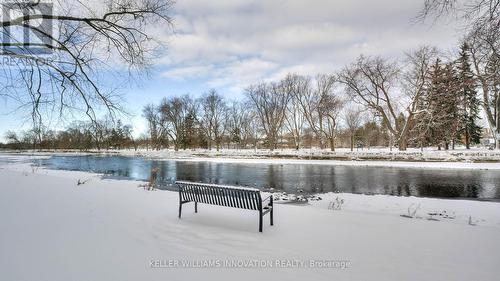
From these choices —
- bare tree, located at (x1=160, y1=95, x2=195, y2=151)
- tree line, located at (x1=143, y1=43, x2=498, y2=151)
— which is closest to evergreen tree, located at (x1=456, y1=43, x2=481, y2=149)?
tree line, located at (x1=143, y1=43, x2=498, y2=151)

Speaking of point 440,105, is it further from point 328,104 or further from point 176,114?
point 176,114

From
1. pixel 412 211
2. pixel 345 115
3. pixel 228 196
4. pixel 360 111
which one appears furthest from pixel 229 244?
pixel 345 115

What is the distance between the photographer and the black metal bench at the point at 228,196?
6.15 metres

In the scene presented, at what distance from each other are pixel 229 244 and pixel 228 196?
1.64 metres

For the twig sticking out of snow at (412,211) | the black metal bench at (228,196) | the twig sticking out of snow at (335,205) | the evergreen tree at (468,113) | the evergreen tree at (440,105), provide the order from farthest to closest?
the evergreen tree at (468,113) → the evergreen tree at (440,105) → the twig sticking out of snow at (335,205) → the twig sticking out of snow at (412,211) → the black metal bench at (228,196)

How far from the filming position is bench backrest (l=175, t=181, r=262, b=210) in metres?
6.19

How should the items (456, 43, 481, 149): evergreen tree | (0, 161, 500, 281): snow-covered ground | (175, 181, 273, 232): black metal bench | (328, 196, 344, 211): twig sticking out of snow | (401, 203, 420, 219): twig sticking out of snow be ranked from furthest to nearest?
(456, 43, 481, 149): evergreen tree
(328, 196, 344, 211): twig sticking out of snow
(401, 203, 420, 219): twig sticking out of snow
(175, 181, 273, 232): black metal bench
(0, 161, 500, 281): snow-covered ground

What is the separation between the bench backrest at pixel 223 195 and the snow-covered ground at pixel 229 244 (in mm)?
469

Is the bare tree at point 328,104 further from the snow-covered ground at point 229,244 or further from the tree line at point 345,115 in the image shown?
the snow-covered ground at point 229,244

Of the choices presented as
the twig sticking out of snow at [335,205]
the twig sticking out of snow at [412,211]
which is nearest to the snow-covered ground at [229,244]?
the twig sticking out of snow at [412,211]

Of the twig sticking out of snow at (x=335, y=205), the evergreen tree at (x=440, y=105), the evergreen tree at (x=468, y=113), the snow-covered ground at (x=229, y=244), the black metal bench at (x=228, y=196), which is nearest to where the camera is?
the snow-covered ground at (x=229, y=244)

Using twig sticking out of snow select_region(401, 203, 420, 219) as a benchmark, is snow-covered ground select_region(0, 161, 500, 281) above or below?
above

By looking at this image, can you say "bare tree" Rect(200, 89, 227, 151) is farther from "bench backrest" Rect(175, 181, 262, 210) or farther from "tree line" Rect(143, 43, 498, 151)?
"bench backrest" Rect(175, 181, 262, 210)

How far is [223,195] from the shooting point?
6.69 metres
